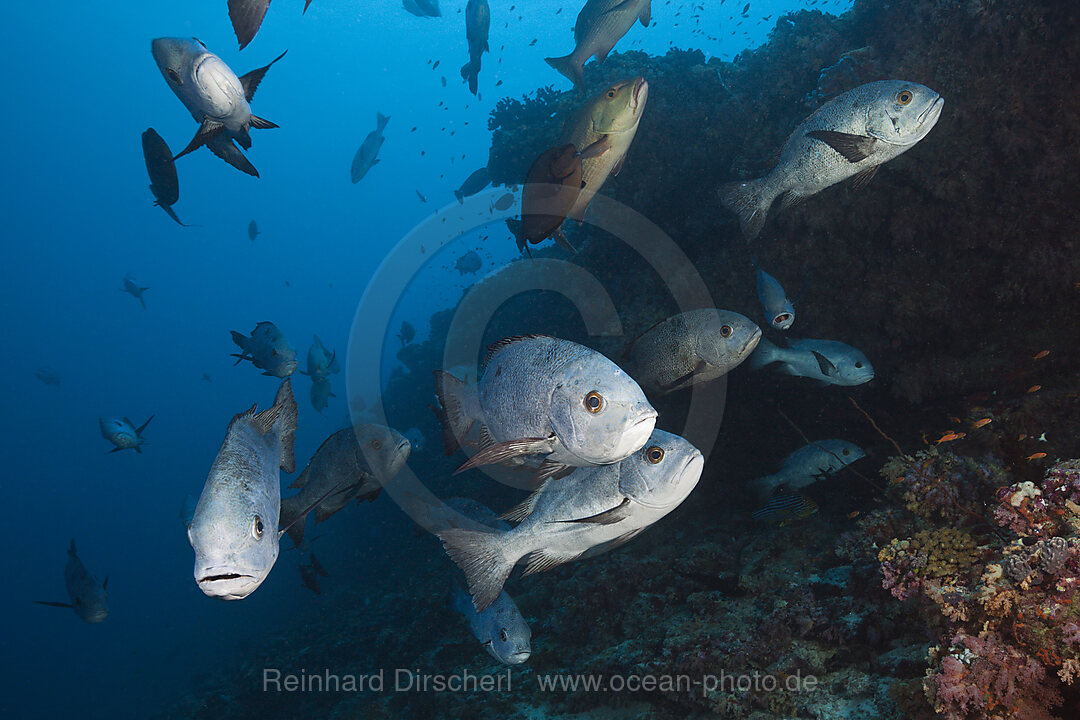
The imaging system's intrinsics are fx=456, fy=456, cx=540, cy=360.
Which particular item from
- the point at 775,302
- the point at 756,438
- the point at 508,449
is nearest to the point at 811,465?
the point at 756,438

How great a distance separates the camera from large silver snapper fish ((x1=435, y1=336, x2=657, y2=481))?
6.73 ft

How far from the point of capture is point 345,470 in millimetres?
3807

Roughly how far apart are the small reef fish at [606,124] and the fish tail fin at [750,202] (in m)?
1.28

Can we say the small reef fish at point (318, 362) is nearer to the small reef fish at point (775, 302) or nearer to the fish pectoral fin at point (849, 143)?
the small reef fish at point (775, 302)

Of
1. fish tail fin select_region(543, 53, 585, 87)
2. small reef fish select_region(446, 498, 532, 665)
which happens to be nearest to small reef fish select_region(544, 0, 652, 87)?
fish tail fin select_region(543, 53, 585, 87)

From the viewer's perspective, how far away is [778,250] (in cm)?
595

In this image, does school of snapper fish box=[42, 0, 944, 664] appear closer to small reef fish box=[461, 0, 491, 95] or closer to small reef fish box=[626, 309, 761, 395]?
small reef fish box=[626, 309, 761, 395]

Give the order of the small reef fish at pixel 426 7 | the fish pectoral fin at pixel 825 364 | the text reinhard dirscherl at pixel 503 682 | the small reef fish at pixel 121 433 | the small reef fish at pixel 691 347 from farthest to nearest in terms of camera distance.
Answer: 1. the small reef fish at pixel 426 7
2. the small reef fish at pixel 121 433
3. the fish pectoral fin at pixel 825 364
4. the small reef fish at pixel 691 347
5. the text reinhard dirscherl at pixel 503 682

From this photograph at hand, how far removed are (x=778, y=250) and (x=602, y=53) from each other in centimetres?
326

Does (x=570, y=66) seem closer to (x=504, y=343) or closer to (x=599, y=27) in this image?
(x=599, y=27)

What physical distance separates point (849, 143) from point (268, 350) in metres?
6.25

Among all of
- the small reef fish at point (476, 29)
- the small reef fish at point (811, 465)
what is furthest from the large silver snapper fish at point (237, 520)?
the small reef fish at point (476, 29)

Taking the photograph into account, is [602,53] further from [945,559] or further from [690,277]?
[945,559]

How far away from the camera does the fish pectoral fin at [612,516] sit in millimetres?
2409
